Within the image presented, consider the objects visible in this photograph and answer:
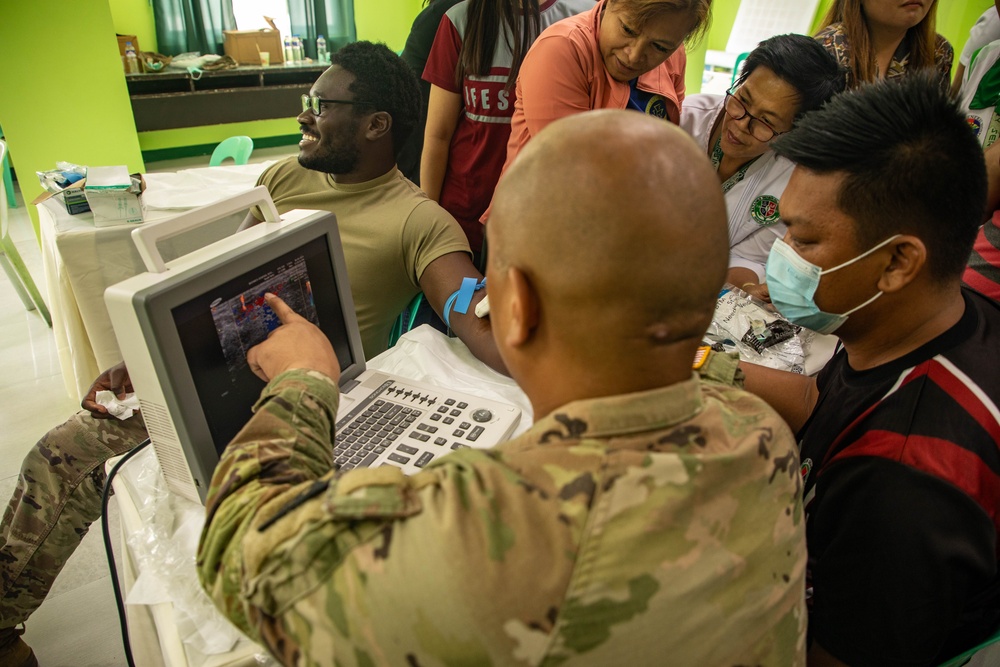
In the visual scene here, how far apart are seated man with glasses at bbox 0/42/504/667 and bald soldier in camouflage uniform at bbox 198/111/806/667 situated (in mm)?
721

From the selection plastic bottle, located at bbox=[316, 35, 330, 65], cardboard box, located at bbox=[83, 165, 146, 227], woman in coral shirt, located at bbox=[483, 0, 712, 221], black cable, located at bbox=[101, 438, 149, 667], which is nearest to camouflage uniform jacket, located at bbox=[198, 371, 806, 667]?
black cable, located at bbox=[101, 438, 149, 667]

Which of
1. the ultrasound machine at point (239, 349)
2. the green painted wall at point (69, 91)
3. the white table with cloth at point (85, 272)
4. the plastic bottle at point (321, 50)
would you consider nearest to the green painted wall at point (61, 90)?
the green painted wall at point (69, 91)

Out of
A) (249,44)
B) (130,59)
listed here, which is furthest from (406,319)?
(249,44)

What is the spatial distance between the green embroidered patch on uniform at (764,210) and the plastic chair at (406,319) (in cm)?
111

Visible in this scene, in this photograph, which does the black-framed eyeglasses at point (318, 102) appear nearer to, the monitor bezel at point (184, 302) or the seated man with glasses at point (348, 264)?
the seated man with glasses at point (348, 264)

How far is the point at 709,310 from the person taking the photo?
620 mm

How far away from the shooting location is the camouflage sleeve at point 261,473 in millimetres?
619

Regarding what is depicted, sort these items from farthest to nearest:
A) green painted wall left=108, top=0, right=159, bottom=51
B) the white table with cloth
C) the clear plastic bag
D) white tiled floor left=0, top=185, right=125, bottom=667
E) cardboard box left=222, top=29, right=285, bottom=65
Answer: cardboard box left=222, top=29, right=285, bottom=65
green painted wall left=108, top=0, right=159, bottom=51
the white table with cloth
white tiled floor left=0, top=185, right=125, bottom=667
the clear plastic bag

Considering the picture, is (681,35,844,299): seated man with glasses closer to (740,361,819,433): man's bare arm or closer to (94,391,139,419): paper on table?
(740,361,819,433): man's bare arm

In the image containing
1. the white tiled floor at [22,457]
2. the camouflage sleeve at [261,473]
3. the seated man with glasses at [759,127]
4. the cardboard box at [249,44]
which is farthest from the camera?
the cardboard box at [249,44]

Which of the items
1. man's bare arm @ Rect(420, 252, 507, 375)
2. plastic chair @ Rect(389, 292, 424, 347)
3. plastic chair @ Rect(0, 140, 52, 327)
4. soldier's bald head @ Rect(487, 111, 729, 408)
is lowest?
plastic chair @ Rect(0, 140, 52, 327)

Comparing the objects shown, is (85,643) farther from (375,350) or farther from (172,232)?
(172,232)

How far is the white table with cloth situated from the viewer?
225 cm

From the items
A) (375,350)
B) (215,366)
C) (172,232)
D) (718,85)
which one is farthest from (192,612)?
(718,85)
